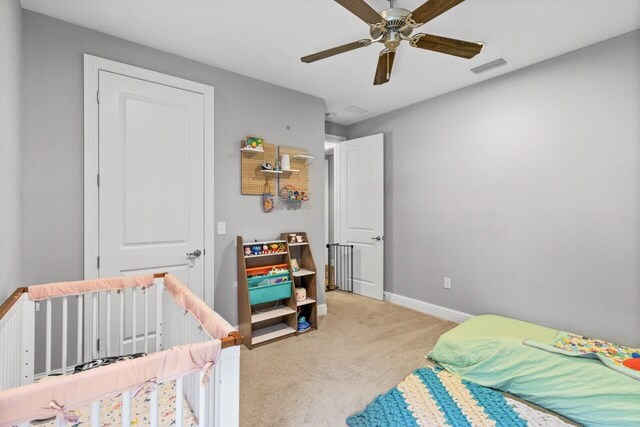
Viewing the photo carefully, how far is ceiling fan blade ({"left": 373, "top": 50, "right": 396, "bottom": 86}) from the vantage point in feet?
6.01

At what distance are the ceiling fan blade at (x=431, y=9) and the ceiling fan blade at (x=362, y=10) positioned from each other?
181 millimetres

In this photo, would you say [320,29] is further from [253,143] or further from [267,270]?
[267,270]

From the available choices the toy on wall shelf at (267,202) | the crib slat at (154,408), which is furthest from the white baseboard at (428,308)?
the crib slat at (154,408)

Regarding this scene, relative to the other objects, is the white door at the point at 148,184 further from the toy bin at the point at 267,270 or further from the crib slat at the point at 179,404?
the crib slat at the point at 179,404

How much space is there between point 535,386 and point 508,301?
3.57 ft

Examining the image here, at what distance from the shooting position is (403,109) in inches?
145

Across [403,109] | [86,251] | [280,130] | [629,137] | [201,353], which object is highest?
[403,109]

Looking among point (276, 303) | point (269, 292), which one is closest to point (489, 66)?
point (269, 292)

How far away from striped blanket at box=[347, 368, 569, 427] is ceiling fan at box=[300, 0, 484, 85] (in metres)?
2.11

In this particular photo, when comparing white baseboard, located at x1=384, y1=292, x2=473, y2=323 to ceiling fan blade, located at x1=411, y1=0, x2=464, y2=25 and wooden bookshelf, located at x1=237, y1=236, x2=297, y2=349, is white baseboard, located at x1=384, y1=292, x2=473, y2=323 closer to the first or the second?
wooden bookshelf, located at x1=237, y1=236, x2=297, y2=349

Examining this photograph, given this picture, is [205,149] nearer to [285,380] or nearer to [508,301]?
[285,380]

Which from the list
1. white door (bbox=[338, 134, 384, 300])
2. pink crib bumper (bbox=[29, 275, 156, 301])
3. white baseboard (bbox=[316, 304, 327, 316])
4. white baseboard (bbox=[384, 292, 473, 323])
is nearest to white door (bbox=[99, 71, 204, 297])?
pink crib bumper (bbox=[29, 275, 156, 301])

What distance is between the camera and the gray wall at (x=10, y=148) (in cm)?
143

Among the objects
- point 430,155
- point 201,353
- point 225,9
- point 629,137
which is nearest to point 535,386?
point 629,137
